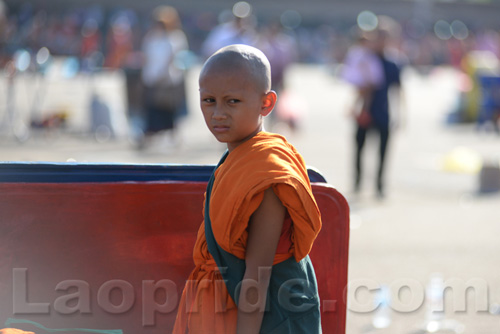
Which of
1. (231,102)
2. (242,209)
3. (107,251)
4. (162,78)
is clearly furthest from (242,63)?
(162,78)

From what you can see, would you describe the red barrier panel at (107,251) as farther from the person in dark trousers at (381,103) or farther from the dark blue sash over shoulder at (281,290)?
the person in dark trousers at (381,103)

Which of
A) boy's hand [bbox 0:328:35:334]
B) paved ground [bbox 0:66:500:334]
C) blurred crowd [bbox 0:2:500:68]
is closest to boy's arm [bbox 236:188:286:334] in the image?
boy's hand [bbox 0:328:35:334]

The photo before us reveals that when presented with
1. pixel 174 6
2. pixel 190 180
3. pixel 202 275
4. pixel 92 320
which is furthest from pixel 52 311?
pixel 174 6

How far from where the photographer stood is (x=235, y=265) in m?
2.43

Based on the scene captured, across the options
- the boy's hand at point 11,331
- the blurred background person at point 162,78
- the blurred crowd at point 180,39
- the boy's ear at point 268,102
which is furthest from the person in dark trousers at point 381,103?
the boy's ear at point 268,102

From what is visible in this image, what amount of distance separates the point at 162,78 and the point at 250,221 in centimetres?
939

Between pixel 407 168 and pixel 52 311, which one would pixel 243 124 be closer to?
pixel 52 311

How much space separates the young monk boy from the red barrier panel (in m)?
0.74

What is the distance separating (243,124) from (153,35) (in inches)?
385

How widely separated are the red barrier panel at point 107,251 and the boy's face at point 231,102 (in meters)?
0.84

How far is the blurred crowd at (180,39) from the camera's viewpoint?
11664mm

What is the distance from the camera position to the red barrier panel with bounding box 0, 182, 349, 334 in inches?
126

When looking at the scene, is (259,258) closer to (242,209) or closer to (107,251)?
(242,209)

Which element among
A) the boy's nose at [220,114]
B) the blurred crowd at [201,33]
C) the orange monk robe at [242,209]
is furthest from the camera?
the blurred crowd at [201,33]
